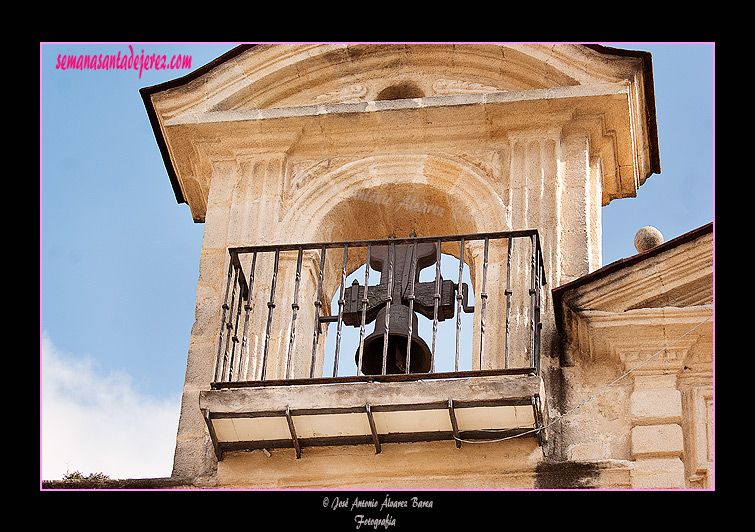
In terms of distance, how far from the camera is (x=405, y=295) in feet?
33.8

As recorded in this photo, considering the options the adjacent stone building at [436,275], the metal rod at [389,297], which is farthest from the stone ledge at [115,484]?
the metal rod at [389,297]

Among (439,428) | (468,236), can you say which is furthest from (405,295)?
(439,428)

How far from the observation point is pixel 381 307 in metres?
10.4

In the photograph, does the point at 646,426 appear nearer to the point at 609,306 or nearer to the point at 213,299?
the point at 609,306

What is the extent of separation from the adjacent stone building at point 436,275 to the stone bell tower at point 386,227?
0.02 m

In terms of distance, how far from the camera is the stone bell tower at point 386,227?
360 inches

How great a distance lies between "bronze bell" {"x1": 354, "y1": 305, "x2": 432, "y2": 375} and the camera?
33.5ft

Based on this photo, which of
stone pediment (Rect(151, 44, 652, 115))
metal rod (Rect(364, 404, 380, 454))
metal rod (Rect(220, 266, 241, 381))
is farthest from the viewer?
stone pediment (Rect(151, 44, 652, 115))

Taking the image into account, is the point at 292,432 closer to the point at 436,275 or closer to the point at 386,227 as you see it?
the point at 436,275

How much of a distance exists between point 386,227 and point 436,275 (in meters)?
1.68

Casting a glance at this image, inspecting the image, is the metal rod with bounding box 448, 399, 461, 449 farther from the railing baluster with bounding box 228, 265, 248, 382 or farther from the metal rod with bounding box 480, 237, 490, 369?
the railing baluster with bounding box 228, 265, 248, 382

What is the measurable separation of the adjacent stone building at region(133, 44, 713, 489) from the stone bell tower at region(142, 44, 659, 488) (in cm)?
2

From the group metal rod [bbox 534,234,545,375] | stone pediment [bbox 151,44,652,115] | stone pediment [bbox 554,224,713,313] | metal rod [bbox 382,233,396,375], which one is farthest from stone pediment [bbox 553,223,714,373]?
stone pediment [bbox 151,44,652,115]

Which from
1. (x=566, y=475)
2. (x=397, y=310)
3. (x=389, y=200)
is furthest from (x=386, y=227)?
(x=566, y=475)
